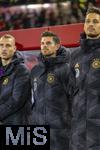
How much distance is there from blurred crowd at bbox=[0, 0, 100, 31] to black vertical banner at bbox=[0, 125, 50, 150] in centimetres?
450

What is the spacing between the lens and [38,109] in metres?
4.36

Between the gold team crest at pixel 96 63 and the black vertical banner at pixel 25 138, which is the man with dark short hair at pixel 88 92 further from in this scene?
the black vertical banner at pixel 25 138

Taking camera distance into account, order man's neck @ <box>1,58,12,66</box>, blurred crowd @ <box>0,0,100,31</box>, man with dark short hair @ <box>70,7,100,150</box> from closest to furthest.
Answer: man with dark short hair @ <box>70,7,100,150</box> → man's neck @ <box>1,58,12,66</box> → blurred crowd @ <box>0,0,100,31</box>

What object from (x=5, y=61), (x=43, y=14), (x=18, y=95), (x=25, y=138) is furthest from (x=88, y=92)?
(x=43, y=14)

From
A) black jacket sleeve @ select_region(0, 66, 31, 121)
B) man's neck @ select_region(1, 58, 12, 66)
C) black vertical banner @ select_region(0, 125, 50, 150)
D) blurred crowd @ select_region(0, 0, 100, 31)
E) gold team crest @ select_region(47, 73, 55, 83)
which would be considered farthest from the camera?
blurred crowd @ select_region(0, 0, 100, 31)

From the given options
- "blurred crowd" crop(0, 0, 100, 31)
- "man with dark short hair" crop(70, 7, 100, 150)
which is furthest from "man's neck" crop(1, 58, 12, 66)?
"blurred crowd" crop(0, 0, 100, 31)

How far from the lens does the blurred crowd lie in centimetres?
902

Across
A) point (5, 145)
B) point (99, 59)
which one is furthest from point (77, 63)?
point (5, 145)

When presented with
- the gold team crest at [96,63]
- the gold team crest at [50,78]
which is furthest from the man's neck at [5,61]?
the gold team crest at [96,63]

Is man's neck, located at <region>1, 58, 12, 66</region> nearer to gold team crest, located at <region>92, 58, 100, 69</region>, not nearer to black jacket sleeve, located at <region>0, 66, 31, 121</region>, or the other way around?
black jacket sleeve, located at <region>0, 66, 31, 121</region>

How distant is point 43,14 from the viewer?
1050 cm

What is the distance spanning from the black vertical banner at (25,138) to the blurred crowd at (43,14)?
4502 mm

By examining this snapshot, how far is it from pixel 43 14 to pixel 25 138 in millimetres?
6743

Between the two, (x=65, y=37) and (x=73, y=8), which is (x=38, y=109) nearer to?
(x=65, y=37)
